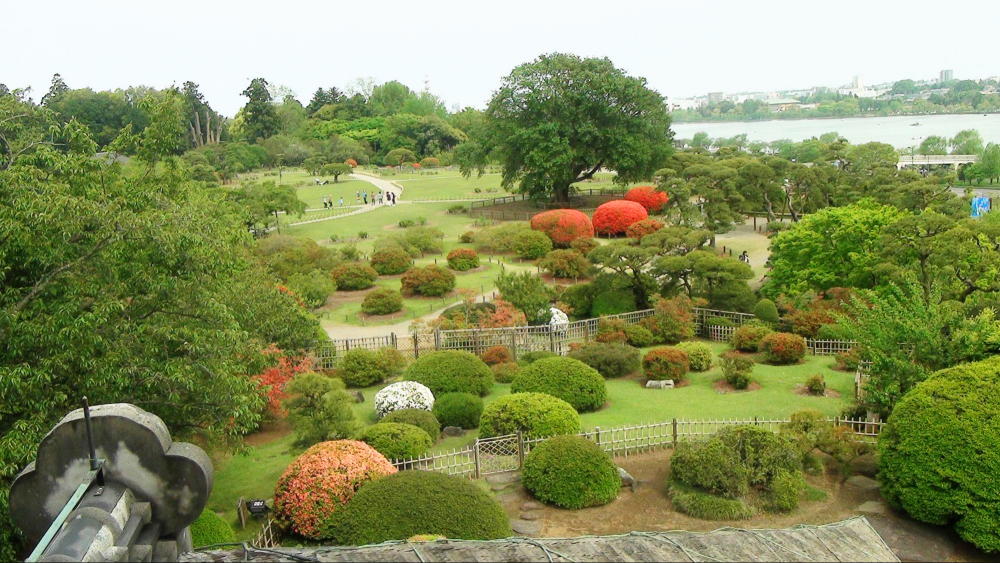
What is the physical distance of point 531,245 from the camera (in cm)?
3772

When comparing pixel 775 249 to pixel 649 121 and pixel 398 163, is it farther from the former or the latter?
pixel 398 163

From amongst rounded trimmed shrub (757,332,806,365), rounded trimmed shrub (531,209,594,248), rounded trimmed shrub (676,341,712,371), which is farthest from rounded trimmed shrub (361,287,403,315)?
rounded trimmed shrub (757,332,806,365)

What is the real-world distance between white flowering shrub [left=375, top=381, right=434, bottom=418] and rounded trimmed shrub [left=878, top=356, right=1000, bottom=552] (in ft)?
31.3

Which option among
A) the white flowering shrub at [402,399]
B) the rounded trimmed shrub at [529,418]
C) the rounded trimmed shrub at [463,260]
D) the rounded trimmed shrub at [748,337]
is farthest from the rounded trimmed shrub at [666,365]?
the rounded trimmed shrub at [463,260]

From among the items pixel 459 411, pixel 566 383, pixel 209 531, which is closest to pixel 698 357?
pixel 566 383

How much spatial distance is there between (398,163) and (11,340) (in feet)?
256

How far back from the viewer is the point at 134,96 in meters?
91.2

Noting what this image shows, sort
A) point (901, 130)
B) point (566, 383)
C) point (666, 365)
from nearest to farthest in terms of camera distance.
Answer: point (566, 383) → point (666, 365) → point (901, 130)

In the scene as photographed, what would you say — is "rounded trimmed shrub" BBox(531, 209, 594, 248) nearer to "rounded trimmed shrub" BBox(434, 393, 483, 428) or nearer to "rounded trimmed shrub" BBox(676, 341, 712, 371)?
"rounded trimmed shrub" BBox(676, 341, 712, 371)

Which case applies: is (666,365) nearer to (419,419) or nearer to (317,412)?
(419,419)

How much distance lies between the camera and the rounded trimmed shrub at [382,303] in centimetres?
2877

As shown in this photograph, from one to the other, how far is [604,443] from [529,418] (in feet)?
5.28

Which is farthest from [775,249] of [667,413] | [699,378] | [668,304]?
[667,413]

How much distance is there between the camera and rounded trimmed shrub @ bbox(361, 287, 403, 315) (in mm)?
28766
